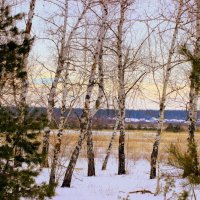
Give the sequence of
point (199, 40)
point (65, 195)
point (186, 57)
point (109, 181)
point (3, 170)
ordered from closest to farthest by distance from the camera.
Answer: point (186, 57)
point (3, 170)
point (65, 195)
point (199, 40)
point (109, 181)

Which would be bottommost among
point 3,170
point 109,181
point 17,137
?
point 109,181

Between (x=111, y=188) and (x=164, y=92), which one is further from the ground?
(x=164, y=92)

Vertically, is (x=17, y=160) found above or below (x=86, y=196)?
above

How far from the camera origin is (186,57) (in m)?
5.80

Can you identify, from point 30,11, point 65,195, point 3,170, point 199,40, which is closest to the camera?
point 3,170

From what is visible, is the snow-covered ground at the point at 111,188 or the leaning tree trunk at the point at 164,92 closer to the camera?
the snow-covered ground at the point at 111,188

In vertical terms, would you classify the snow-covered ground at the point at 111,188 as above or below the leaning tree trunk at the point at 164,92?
below

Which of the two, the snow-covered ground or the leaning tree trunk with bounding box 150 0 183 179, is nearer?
the snow-covered ground

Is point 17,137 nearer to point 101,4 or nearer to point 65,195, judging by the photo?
point 65,195

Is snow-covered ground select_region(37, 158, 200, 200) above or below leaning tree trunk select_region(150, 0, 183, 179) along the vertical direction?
below

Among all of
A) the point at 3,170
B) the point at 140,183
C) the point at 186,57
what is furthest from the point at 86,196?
the point at 186,57

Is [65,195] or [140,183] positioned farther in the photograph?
[140,183]

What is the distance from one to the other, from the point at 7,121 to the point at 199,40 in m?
10.5

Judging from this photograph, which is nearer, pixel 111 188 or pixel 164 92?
pixel 111 188
